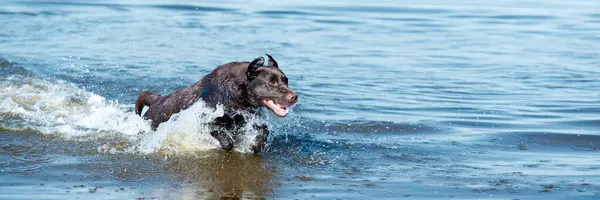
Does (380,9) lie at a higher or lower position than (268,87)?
higher

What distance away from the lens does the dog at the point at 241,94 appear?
9.06 meters

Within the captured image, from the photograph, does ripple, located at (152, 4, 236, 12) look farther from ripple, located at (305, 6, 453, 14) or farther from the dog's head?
the dog's head

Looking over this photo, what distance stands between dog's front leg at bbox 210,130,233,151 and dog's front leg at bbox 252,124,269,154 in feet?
0.83

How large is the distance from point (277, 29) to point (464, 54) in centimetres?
535

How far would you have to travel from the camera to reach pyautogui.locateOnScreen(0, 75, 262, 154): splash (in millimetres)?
9438

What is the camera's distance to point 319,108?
12562mm

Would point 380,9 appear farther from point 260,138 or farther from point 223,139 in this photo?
point 223,139

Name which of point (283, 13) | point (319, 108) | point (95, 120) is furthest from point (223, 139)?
Answer: point (283, 13)

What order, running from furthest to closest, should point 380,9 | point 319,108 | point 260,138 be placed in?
point 380,9 < point 319,108 < point 260,138

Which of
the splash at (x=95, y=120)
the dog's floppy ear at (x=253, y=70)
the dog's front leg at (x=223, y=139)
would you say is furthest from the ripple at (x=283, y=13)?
the dog's floppy ear at (x=253, y=70)

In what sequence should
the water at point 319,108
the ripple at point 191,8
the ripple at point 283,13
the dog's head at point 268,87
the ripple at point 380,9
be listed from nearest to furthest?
1. the water at point 319,108
2. the dog's head at point 268,87
3. the ripple at point 283,13
4. the ripple at point 191,8
5. the ripple at point 380,9

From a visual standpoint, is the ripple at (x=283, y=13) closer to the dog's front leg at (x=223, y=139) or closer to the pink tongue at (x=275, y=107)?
the dog's front leg at (x=223, y=139)

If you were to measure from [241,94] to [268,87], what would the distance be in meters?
0.33

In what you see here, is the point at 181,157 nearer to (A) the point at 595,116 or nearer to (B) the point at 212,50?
(A) the point at 595,116
